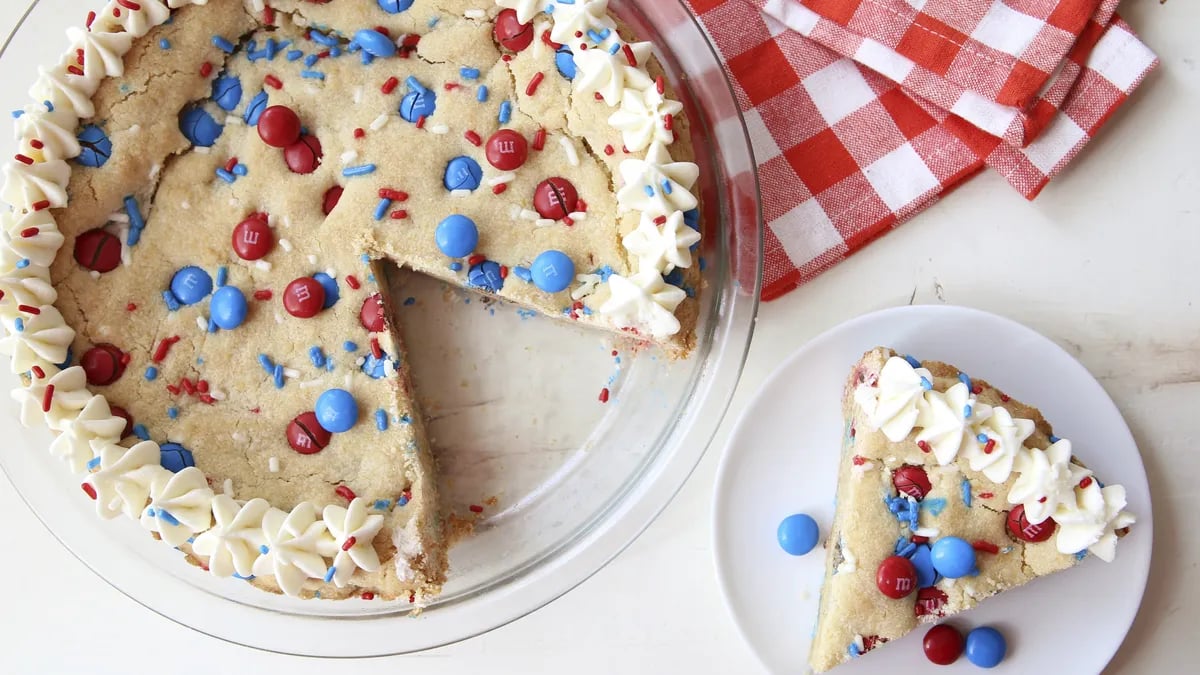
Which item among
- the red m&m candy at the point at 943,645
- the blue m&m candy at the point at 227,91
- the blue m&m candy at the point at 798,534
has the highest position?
the blue m&m candy at the point at 227,91

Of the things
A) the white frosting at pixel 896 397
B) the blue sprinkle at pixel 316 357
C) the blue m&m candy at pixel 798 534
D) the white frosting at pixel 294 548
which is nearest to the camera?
the white frosting at pixel 294 548

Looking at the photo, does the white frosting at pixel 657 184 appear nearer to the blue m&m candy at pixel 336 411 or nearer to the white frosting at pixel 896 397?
the white frosting at pixel 896 397

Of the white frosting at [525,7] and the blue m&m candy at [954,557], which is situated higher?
the white frosting at [525,7]

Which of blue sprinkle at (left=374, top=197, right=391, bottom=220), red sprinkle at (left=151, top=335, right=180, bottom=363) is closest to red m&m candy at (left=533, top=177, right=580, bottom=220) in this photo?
blue sprinkle at (left=374, top=197, right=391, bottom=220)

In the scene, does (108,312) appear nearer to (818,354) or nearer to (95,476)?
(95,476)

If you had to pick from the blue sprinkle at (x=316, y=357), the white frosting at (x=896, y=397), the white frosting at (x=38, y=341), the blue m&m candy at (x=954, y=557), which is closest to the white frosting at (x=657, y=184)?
the white frosting at (x=896, y=397)

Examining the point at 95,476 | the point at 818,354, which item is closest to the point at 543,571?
the point at 818,354

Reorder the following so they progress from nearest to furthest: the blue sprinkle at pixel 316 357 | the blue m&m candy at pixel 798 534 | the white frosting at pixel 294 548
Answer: the white frosting at pixel 294 548, the blue sprinkle at pixel 316 357, the blue m&m candy at pixel 798 534
